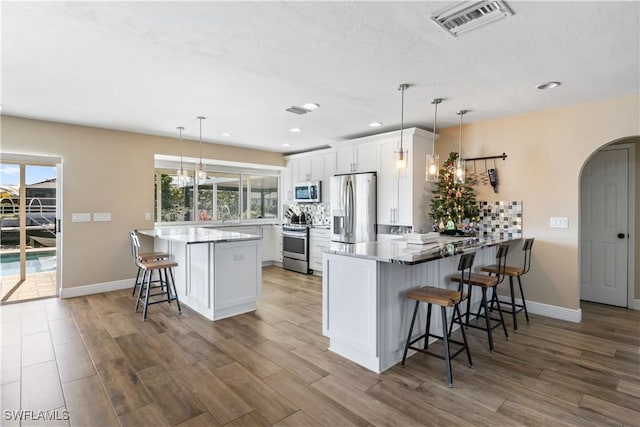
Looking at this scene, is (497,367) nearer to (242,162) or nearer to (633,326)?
(633,326)

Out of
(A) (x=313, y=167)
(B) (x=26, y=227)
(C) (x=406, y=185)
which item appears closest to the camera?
(B) (x=26, y=227)

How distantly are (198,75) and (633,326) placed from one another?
5245 millimetres

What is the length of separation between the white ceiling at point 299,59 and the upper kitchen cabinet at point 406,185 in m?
0.58

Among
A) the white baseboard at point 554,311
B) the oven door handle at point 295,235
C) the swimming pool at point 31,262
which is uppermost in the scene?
the oven door handle at point 295,235

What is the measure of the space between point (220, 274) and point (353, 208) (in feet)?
8.06

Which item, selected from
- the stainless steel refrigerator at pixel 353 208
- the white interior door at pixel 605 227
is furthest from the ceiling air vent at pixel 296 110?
the white interior door at pixel 605 227

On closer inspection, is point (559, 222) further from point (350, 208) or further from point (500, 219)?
point (350, 208)

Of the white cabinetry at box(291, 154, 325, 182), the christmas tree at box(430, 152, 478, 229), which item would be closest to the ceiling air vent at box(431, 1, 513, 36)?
the christmas tree at box(430, 152, 478, 229)

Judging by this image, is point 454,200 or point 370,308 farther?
point 454,200

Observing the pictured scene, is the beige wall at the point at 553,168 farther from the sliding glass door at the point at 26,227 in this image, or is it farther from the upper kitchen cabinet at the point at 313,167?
the sliding glass door at the point at 26,227

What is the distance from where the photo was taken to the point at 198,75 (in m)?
3.02

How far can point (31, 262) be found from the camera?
4.89m

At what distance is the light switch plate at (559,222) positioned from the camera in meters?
3.96

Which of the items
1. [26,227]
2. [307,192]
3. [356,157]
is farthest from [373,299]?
[26,227]
